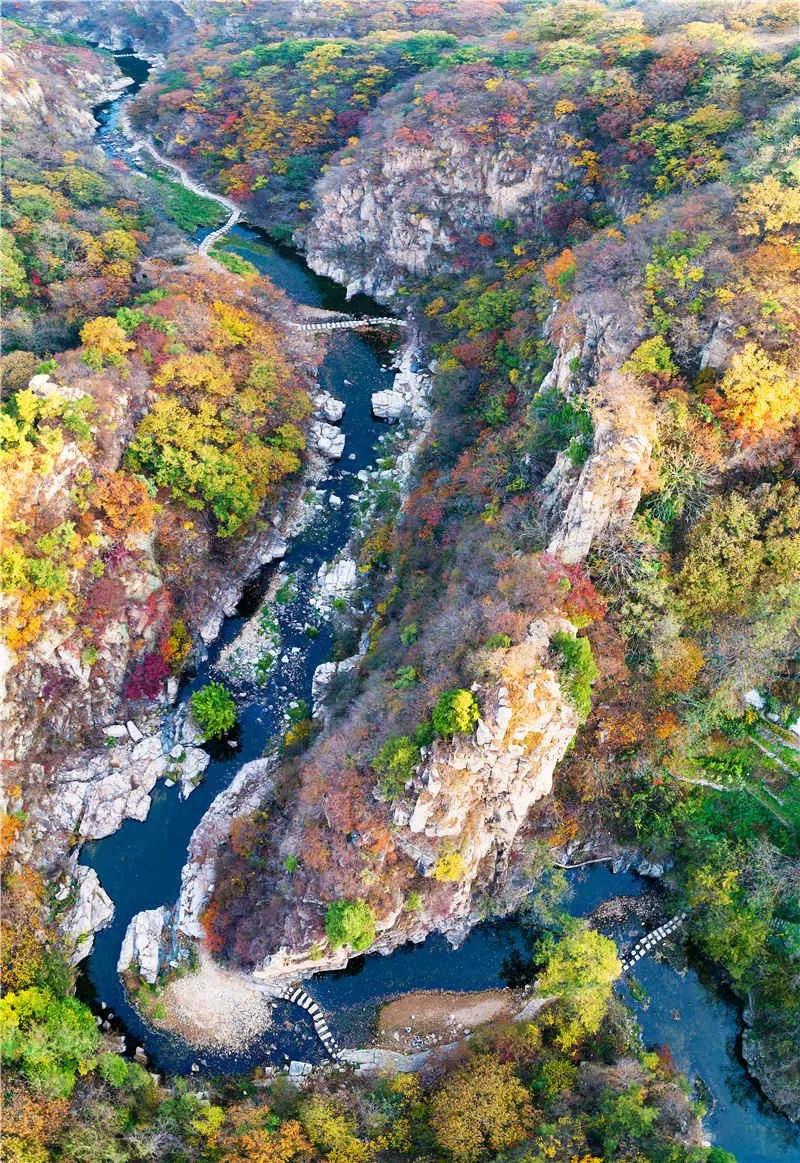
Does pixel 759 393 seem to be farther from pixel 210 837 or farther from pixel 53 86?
pixel 53 86

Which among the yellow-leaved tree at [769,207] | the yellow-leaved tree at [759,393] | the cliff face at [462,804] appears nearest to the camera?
the cliff face at [462,804]

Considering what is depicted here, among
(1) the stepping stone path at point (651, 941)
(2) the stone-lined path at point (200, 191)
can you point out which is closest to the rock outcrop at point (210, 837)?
(1) the stepping stone path at point (651, 941)

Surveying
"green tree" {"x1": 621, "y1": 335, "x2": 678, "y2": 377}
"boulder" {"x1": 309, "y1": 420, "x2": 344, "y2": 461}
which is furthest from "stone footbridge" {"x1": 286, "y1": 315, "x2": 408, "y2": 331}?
"green tree" {"x1": 621, "y1": 335, "x2": 678, "y2": 377}

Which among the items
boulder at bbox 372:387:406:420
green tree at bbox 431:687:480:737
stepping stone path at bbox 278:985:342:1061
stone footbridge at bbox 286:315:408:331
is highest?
stone footbridge at bbox 286:315:408:331

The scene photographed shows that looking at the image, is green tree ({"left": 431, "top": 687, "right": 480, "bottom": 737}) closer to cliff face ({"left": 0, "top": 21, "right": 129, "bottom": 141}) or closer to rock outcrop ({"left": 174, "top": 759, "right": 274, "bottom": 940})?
rock outcrop ({"left": 174, "top": 759, "right": 274, "bottom": 940})

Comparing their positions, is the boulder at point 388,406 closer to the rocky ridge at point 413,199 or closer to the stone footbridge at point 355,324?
the stone footbridge at point 355,324

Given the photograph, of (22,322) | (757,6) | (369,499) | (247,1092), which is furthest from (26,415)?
(757,6)
